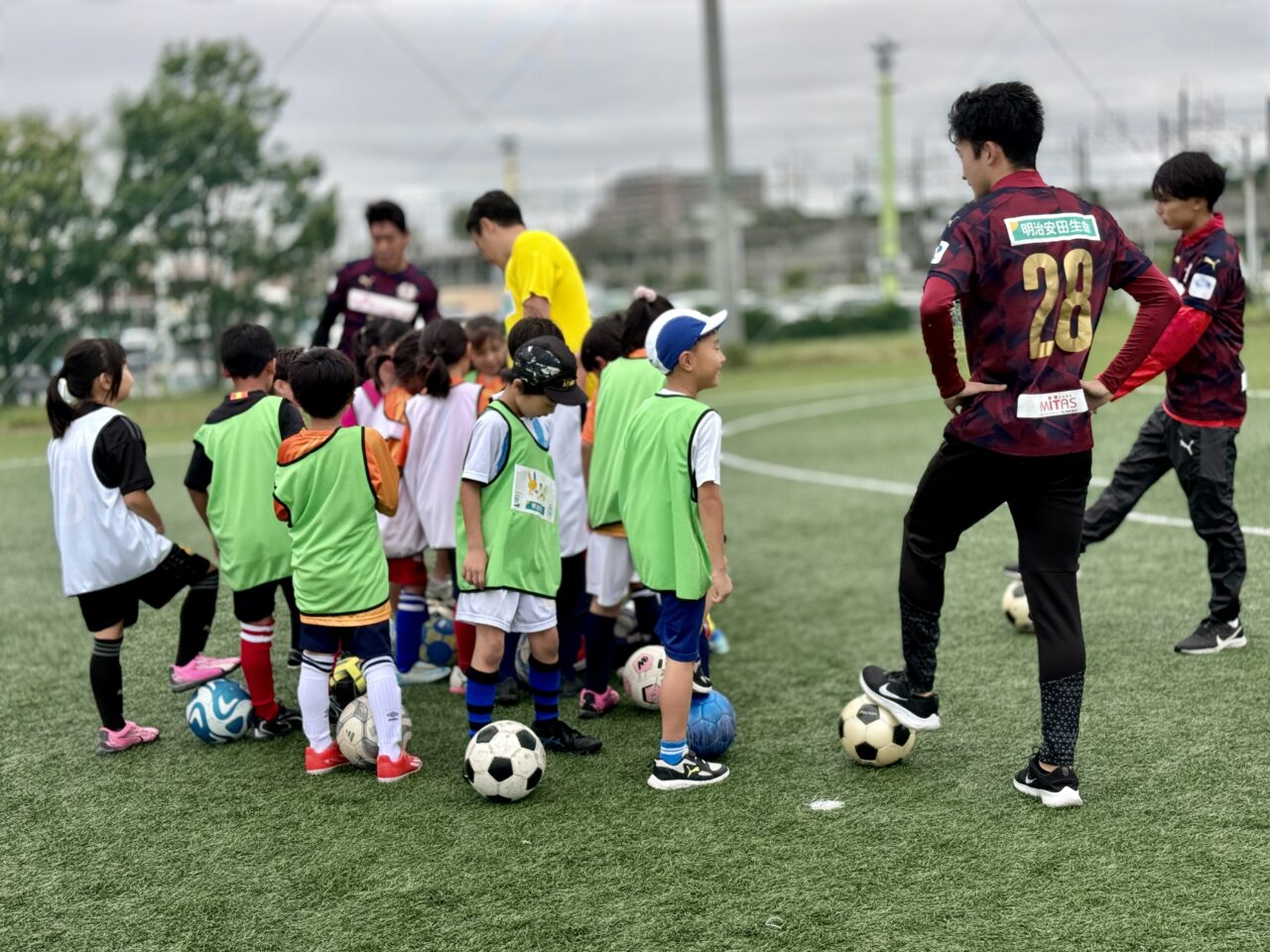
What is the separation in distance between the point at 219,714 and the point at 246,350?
1.51 m

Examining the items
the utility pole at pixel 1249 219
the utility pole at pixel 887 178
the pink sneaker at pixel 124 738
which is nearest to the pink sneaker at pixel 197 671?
the pink sneaker at pixel 124 738

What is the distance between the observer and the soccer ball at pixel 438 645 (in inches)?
251

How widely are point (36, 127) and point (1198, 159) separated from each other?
61.8 feet

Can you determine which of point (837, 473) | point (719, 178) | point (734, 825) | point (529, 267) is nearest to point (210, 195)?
point (719, 178)

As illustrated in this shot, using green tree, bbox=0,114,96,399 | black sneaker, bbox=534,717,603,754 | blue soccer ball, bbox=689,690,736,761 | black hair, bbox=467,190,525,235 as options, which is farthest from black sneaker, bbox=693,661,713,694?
green tree, bbox=0,114,96,399

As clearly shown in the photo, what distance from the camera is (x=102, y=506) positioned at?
525 cm

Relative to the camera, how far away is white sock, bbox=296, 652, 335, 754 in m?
5.02

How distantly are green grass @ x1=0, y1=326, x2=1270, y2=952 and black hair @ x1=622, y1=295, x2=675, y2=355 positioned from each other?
164cm

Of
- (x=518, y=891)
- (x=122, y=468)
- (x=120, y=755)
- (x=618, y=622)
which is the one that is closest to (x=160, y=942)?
(x=518, y=891)

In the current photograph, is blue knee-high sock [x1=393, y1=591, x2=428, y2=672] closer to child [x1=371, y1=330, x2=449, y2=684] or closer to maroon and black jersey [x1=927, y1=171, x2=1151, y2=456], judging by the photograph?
child [x1=371, y1=330, x2=449, y2=684]

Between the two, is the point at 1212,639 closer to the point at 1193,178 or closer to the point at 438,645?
the point at 1193,178

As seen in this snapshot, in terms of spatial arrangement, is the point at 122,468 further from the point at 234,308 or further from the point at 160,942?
the point at 234,308

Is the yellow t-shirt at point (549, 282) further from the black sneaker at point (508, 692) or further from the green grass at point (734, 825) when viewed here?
the green grass at point (734, 825)

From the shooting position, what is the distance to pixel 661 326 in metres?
4.71
